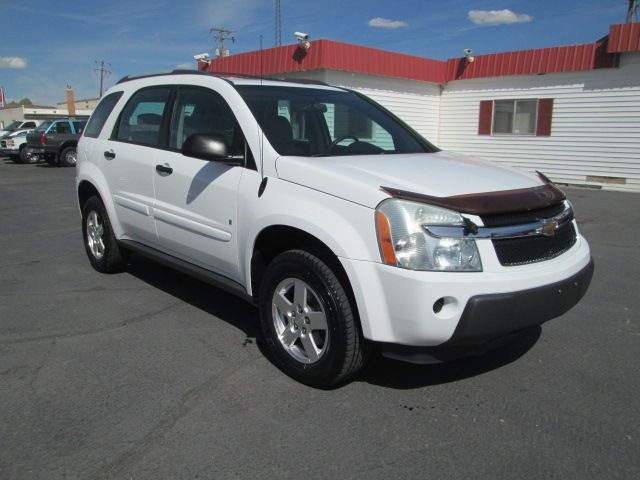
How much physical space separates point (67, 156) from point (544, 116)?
17.8m

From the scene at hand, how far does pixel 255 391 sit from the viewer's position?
3.23 m

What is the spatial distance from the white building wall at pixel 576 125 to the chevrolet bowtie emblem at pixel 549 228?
13.0 metres

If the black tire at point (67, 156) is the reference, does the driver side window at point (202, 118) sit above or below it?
above

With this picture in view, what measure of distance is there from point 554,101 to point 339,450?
15054 mm

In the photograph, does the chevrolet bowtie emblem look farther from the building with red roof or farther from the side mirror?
the building with red roof

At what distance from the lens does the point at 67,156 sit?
2214 cm

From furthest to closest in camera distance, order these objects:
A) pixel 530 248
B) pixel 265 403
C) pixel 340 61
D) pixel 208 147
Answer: pixel 340 61 → pixel 208 147 → pixel 265 403 → pixel 530 248

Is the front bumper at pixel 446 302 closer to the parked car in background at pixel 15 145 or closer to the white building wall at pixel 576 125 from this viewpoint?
the white building wall at pixel 576 125

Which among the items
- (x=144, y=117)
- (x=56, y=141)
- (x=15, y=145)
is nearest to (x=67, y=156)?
(x=56, y=141)

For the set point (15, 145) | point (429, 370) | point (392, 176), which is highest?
point (392, 176)

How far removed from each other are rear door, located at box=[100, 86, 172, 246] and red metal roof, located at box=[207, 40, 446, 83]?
10057mm

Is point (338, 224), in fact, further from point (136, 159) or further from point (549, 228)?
point (136, 159)

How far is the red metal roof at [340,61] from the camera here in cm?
1439

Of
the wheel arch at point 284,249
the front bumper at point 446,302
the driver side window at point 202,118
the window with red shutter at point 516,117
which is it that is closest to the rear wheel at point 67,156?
the window with red shutter at point 516,117
